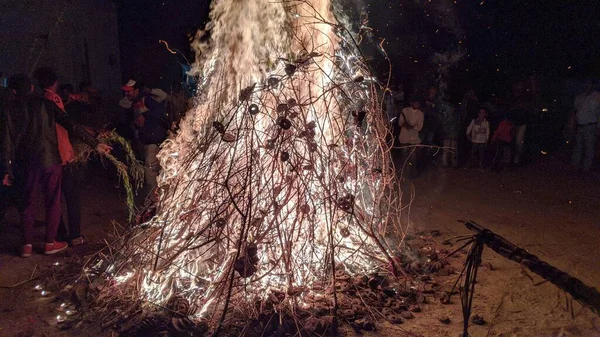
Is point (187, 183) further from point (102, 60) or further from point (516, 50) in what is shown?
point (516, 50)

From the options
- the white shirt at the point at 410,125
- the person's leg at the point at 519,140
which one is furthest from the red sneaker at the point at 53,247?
the person's leg at the point at 519,140

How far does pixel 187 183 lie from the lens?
502 centimetres

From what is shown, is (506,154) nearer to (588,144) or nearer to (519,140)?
(519,140)

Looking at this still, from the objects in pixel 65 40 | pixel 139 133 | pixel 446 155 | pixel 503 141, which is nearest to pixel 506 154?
pixel 503 141

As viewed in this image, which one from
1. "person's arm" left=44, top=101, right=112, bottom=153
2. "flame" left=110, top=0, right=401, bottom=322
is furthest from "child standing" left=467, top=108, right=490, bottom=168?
"person's arm" left=44, top=101, right=112, bottom=153

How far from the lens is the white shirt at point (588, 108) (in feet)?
33.9

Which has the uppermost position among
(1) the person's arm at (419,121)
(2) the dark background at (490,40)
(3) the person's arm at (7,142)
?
(2) the dark background at (490,40)

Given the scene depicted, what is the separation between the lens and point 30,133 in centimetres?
Answer: 557

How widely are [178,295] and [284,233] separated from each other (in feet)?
3.47

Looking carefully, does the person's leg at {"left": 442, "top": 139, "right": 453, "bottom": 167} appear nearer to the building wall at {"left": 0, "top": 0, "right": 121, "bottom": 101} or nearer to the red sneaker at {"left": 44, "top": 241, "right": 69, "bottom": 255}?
the red sneaker at {"left": 44, "top": 241, "right": 69, "bottom": 255}

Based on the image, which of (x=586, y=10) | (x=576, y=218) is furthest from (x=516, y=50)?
(x=576, y=218)

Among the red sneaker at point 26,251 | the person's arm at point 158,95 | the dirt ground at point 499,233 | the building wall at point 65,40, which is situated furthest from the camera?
the building wall at point 65,40

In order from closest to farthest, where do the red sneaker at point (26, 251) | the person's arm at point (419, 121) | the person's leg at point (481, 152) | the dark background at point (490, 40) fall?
the red sneaker at point (26, 251)
the person's arm at point (419, 121)
the person's leg at point (481, 152)
the dark background at point (490, 40)

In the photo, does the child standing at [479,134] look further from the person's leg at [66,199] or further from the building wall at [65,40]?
the building wall at [65,40]
